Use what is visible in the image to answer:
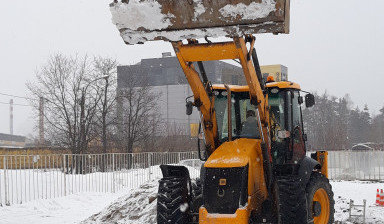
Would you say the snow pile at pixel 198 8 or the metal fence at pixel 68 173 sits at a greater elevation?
the snow pile at pixel 198 8

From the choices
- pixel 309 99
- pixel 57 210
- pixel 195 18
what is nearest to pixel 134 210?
pixel 57 210

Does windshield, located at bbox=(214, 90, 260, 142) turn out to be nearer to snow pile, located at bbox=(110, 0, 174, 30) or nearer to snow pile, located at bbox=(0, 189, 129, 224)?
snow pile, located at bbox=(110, 0, 174, 30)

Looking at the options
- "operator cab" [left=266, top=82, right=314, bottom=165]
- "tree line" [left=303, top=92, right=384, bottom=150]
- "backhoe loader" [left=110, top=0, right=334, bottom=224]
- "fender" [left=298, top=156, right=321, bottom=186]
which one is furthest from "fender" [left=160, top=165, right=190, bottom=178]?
"tree line" [left=303, top=92, right=384, bottom=150]

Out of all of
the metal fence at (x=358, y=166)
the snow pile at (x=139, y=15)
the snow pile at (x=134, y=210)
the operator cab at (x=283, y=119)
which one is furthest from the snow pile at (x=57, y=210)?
the metal fence at (x=358, y=166)

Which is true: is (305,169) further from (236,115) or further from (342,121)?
(342,121)

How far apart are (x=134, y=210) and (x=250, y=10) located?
6.75 meters

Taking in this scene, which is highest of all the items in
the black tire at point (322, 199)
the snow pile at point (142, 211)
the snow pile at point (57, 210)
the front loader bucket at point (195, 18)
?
the front loader bucket at point (195, 18)

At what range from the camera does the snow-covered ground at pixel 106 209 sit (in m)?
10.3

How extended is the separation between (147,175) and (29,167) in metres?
5.44

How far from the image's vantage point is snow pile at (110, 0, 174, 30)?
17.8 ft

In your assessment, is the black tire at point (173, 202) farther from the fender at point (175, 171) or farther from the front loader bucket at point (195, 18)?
the front loader bucket at point (195, 18)

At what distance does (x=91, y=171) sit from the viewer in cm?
1742

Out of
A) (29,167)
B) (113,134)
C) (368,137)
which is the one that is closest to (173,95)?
(113,134)

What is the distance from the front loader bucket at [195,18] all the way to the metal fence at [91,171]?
944 cm
